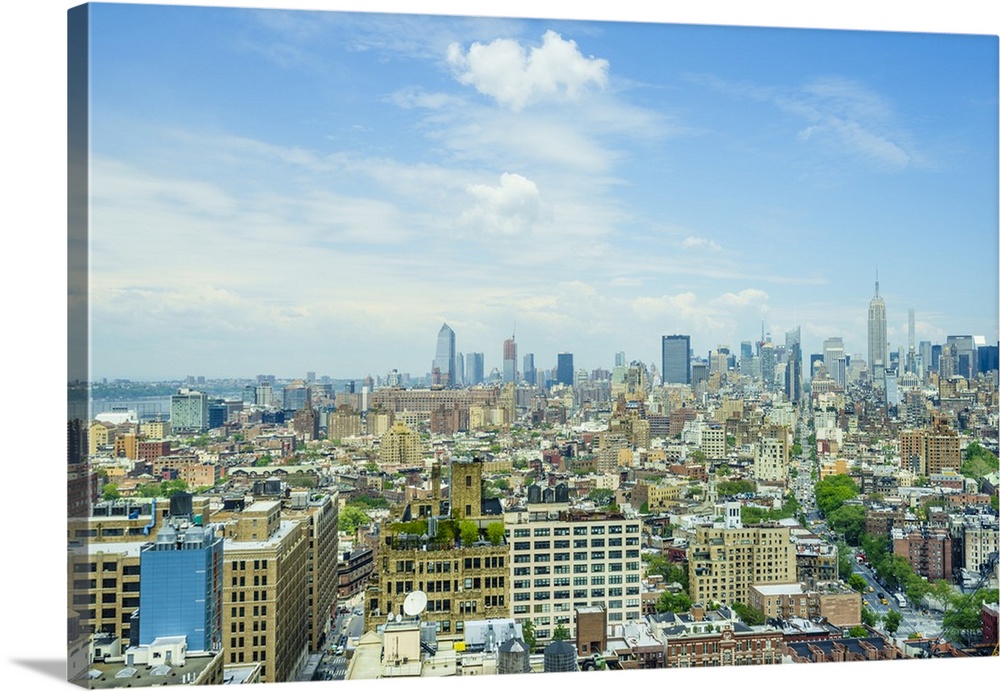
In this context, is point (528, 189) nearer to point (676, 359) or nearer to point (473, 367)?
point (473, 367)

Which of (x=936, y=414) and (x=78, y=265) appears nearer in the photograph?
(x=78, y=265)

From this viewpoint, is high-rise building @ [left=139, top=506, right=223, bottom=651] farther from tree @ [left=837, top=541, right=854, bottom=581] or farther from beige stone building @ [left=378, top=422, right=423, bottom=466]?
tree @ [left=837, top=541, right=854, bottom=581]

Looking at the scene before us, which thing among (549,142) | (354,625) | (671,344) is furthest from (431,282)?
(354,625)

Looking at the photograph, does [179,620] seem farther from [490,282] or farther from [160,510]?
[490,282]

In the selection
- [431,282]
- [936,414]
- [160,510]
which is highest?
[431,282]

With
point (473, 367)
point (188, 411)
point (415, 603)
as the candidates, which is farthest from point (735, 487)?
point (188, 411)

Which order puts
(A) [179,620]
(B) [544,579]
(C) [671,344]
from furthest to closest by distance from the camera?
(C) [671,344], (B) [544,579], (A) [179,620]
